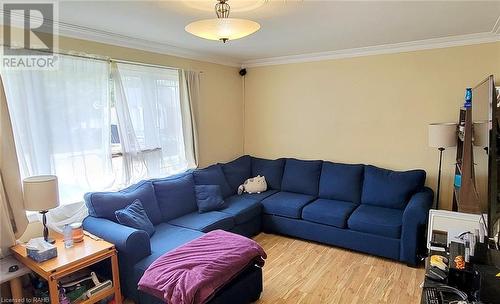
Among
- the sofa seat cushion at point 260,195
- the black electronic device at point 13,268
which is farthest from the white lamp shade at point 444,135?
the black electronic device at point 13,268

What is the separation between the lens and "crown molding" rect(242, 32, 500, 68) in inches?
126

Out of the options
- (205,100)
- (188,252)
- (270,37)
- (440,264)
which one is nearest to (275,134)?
(205,100)

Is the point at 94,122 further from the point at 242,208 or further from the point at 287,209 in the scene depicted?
the point at 287,209

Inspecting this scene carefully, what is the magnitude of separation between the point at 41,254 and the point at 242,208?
210 centimetres

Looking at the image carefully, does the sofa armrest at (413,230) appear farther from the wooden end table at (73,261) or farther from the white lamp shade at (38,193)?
the white lamp shade at (38,193)

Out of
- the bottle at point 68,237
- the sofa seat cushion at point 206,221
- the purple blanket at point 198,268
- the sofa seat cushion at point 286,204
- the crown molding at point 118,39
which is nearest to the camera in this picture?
the purple blanket at point 198,268

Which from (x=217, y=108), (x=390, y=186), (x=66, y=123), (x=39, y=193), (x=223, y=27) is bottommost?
(x=390, y=186)

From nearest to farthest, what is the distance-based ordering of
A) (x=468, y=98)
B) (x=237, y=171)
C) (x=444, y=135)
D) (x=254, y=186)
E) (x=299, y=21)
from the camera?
(x=299, y=21)
(x=468, y=98)
(x=444, y=135)
(x=254, y=186)
(x=237, y=171)

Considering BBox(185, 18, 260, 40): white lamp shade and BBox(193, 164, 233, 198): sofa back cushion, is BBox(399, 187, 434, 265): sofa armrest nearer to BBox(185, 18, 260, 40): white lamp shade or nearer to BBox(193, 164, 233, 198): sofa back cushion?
BBox(193, 164, 233, 198): sofa back cushion

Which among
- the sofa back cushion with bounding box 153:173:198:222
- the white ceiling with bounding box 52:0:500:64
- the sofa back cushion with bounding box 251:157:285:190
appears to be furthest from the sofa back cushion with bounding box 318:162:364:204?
the sofa back cushion with bounding box 153:173:198:222

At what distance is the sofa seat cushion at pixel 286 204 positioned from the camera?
3.79 m

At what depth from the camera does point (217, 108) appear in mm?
4562

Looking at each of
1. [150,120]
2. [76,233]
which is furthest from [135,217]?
[150,120]

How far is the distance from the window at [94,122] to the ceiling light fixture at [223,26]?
1531 millimetres
